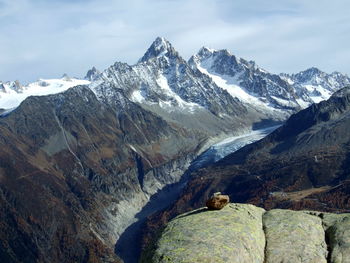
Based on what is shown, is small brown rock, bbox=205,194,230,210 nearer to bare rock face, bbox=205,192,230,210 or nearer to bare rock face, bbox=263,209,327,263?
bare rock face, bbox=205,192,230,210

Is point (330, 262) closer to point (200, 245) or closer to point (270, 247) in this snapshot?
point (270, 247)

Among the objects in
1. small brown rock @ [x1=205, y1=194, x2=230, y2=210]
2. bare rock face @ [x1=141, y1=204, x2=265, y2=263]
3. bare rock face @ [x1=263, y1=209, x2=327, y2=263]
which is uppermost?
small brown rock @ [x1=205, y1=194, x2=230, y2=210]

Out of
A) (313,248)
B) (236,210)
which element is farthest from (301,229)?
(236,210)

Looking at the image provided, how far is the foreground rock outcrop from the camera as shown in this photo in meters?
27.7

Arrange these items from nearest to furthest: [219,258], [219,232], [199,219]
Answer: [219,258], [219,232], [199,219]

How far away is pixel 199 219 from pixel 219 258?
5.30 metres

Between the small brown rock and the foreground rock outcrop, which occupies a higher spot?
the small brown rock

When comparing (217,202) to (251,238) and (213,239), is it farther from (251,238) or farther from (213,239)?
(213,239)

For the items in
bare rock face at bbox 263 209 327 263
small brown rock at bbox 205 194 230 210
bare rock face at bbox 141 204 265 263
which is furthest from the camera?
small brown rock at bbox 205 194 230 210

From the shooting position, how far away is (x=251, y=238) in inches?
1172

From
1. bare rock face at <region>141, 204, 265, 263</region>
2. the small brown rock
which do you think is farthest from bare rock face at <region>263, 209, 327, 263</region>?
the small brown rock

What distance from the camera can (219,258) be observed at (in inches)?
1049

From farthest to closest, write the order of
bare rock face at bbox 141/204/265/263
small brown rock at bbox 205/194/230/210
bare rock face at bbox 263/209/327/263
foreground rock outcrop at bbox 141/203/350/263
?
small brown rock at bbox 205/194/230/210
bare rock face at bbox 263/209/327/263
foreground rock outcrop at bbox 141/203/350/263
bare rock face at bbox 141/204/265/263

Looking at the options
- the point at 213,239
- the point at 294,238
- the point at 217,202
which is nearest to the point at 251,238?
the point at 213,239
